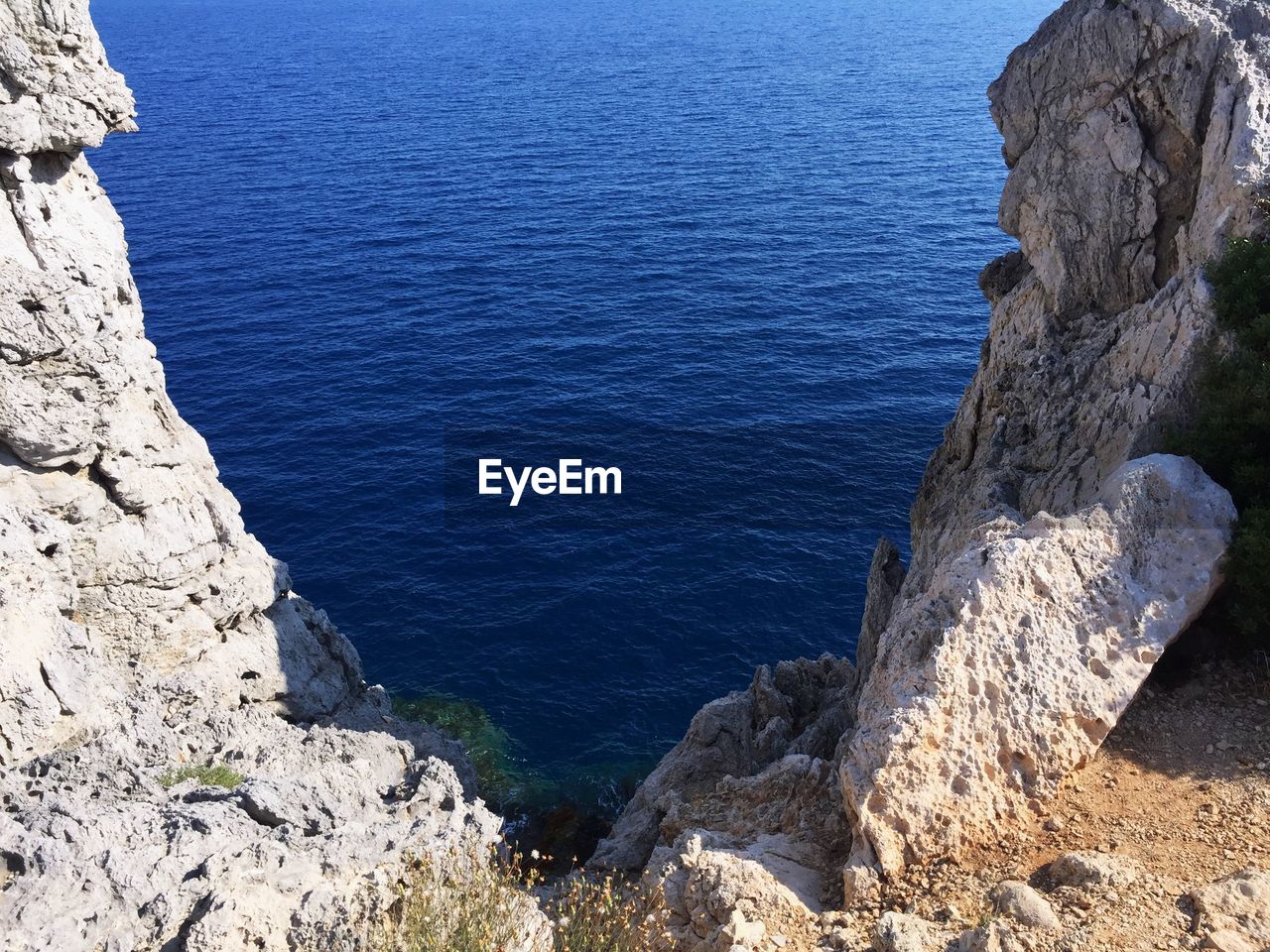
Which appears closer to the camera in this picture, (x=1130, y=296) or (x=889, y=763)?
(x=889, y=763)


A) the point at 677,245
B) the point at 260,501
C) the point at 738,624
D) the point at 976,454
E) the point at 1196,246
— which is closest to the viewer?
Answer: the point at 1196,246

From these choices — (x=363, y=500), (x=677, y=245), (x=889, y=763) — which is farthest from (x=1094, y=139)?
(x=677, y=245)

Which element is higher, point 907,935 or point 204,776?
point 907,935

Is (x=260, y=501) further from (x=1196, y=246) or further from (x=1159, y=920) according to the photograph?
(x=1159, y=920)

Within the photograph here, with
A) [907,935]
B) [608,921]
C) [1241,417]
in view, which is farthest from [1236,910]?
[1241,417]

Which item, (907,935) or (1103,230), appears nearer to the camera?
(907,935)

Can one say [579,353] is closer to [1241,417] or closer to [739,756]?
[739,756]

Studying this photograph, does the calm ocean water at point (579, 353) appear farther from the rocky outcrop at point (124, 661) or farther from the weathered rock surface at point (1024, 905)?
the weathered rock surface at point (1024, 905)
